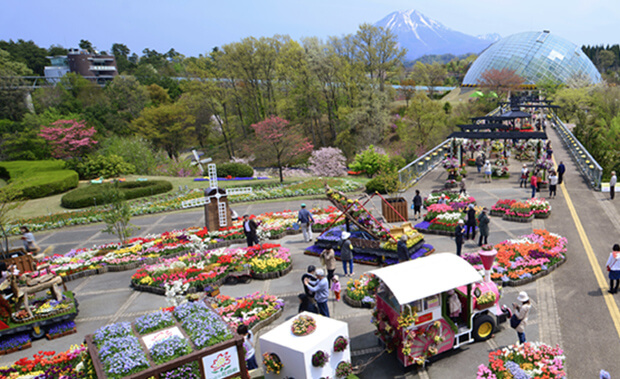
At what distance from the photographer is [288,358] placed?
Result: 785 cm

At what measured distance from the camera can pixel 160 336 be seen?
742 cm

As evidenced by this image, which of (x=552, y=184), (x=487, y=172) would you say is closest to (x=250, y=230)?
(x=552, y=184)

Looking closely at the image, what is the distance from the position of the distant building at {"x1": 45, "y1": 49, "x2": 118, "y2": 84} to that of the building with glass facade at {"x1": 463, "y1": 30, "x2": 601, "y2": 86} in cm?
8675

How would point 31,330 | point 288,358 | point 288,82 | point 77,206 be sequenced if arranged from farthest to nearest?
point 288,82
point 77,206
point 31,330
point 288,358

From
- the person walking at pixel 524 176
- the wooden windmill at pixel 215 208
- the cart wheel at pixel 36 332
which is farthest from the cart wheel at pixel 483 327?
the person walking at pixel 524 176

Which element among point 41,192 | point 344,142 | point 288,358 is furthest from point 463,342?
point 344,142

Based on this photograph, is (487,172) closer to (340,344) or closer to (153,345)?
(340,344)

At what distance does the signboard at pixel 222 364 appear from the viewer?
709cm

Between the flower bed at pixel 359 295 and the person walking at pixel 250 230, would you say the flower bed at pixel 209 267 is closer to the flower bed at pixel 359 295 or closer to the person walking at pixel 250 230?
the person walking at pixel 250 230

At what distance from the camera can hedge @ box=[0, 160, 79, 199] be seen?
34500 mm

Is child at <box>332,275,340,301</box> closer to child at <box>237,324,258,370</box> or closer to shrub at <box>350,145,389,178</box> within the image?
child at <box>237,324,258,370</box>

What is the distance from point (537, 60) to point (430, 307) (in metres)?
88.8

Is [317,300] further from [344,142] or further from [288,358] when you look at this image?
[344,142]

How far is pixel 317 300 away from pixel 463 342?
3772 millimetres
